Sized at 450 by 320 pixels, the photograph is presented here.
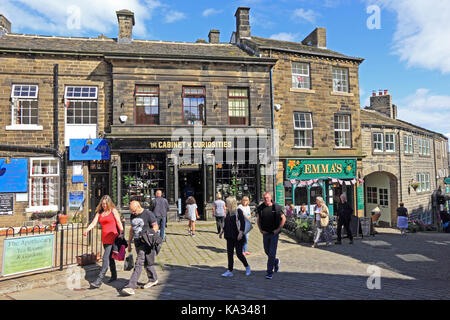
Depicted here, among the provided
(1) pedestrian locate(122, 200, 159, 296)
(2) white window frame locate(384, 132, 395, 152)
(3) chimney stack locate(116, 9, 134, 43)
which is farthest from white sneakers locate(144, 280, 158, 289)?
(2) white window frame locate(384, 132, 395, 152)

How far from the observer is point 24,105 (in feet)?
47.1

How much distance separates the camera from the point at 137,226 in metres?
5.86

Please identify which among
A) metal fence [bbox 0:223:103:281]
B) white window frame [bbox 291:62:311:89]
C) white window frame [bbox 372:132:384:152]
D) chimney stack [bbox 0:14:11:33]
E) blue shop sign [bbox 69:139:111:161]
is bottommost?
metal fence [bbox 0:223:103:281]

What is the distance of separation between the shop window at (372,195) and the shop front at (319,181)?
6220 mm

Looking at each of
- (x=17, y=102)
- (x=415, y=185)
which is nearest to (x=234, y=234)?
(x=17, y=102)

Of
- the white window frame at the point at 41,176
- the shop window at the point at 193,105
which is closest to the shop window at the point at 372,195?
the shop window at the point at 193,105

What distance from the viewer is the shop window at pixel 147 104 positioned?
49.0 feet

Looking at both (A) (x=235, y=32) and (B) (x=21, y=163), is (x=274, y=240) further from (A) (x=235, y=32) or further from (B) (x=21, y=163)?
(A) (x=235, y=32)

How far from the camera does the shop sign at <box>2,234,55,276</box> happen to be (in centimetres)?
595

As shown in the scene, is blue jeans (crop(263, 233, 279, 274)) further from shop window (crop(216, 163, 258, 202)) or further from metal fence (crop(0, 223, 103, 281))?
shop window (crop(216, 163, 258, 202))

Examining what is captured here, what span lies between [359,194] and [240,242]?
13884 mm

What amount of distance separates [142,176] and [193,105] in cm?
441

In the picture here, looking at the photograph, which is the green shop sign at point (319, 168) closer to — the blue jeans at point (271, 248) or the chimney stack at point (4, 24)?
the blue jeans at point (271, 248)

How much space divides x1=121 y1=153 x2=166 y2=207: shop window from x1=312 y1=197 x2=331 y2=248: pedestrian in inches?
299
